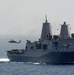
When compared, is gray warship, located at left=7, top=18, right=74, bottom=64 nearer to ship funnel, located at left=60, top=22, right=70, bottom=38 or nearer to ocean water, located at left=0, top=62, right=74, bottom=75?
ship funnel, located at left=60, top=22, right=70, bottom=38

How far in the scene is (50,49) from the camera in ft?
403

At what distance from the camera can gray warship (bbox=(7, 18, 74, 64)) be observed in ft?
400

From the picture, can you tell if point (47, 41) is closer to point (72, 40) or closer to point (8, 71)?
point (72, 40)

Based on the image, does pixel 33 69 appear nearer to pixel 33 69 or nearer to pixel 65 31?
pixel 33 69

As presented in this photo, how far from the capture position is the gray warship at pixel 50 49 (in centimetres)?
12194

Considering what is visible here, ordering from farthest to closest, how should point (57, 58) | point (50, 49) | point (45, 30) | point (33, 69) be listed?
point (45, 30) < point (50, 49) < point (57, 58) < point (33, 69)

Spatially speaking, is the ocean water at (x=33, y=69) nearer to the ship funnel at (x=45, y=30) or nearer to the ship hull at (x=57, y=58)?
the ship hull at (x=57, y=58)

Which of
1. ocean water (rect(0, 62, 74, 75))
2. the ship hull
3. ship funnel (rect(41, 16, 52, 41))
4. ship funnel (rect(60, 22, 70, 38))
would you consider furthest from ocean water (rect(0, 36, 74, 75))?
ship funnel (rect(60, 22, 70, 38))

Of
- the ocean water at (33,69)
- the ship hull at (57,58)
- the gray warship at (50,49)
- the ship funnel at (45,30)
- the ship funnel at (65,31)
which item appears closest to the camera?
the ocean water at (33,69)

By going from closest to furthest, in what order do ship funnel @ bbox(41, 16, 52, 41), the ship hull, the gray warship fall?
the ship hull → the gray warship → ship funnel @ bbox(41, 16, 52, 41)

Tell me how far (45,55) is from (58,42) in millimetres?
3218

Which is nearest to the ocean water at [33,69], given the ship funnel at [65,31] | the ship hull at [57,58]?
the ship hull at [57,58]

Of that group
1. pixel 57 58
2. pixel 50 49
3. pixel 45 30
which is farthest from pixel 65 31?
pixel 57 58

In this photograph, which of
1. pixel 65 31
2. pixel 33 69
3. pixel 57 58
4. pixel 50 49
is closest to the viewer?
pixel 33 69
